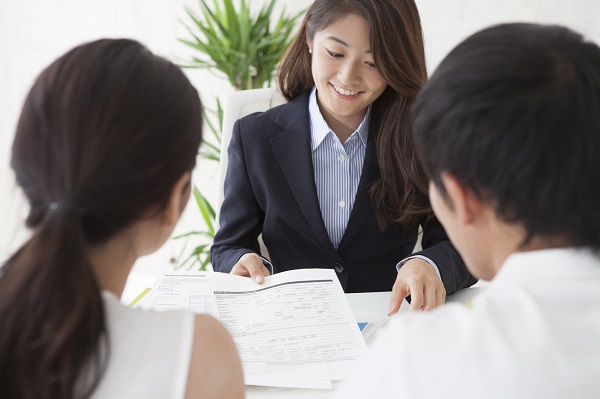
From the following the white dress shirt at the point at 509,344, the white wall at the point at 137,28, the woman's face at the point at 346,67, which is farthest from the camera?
the white wall at the point at 137,28

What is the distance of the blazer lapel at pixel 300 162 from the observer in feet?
5.75

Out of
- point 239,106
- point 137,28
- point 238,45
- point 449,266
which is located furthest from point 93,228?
point 137,28

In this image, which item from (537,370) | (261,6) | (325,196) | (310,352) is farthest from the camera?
(261,6)

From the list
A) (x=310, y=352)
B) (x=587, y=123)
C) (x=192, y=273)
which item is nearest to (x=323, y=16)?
(x=192, y=273)

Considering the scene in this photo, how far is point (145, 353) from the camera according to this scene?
0.78 metres

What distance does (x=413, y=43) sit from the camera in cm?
163

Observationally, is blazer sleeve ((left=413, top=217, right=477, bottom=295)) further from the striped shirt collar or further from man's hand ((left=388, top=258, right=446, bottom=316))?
the striped shirt collar

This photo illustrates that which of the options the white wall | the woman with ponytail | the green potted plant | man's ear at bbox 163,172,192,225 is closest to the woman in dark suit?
man's ear at bbox 163,172,192,225

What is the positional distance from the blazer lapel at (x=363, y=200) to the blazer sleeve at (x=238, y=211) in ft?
0.80

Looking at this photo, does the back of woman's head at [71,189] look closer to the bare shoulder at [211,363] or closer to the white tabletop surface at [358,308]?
the bare shoulder at [211,363]

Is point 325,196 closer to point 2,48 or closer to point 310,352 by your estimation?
point 310,352

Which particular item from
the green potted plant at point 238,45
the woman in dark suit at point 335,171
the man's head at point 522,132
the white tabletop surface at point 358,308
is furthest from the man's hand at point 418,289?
the green potted plant at point 238,45

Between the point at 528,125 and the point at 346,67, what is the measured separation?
945 mm

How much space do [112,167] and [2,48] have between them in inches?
119
